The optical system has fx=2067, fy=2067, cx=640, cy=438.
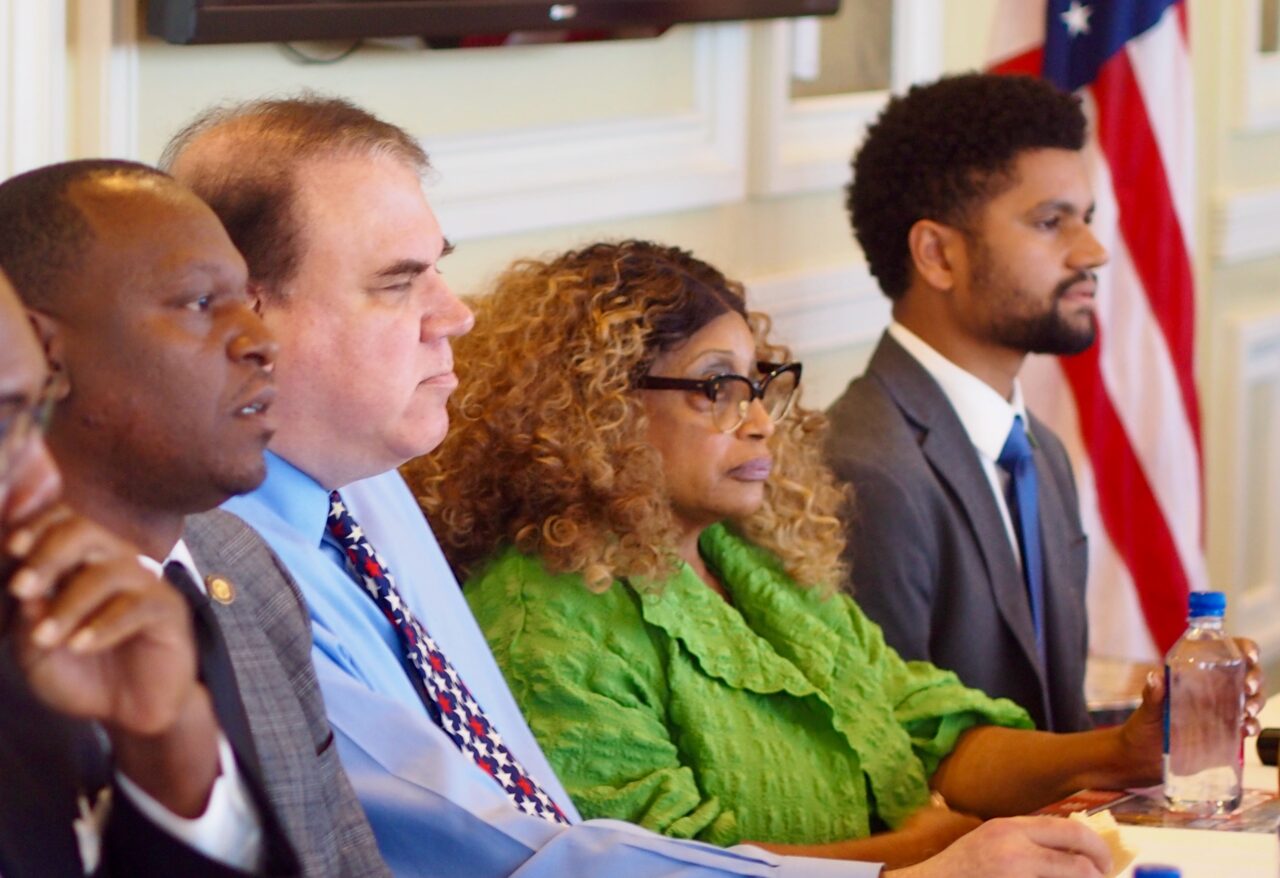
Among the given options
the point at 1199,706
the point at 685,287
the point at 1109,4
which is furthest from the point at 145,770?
the point at 1109,4

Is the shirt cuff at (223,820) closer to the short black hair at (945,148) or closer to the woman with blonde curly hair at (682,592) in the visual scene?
the woman with blonde curly hair at (682,592)

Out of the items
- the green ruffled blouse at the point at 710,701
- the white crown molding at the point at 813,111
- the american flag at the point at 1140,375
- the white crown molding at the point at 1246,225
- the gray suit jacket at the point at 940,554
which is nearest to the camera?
the green ruffled blouse at the point at 710,701

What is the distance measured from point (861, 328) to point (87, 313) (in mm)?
2635

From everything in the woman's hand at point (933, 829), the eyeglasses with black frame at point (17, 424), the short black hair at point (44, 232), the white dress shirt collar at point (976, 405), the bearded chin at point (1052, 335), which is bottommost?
the woman's hand at point (933, 829)

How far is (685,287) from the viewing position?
224 cm

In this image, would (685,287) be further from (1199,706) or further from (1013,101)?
(1013,101)

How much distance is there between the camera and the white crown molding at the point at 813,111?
3467 mm

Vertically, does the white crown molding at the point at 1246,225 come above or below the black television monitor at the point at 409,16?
below

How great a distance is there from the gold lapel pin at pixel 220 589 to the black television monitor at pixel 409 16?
1090mm

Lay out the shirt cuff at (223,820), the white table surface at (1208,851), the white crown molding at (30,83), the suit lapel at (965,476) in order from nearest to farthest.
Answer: the shirt cuff at (223,820) < the white table surface at (1208,851) < the white crown molding at (30,83) < the suit lapel at (965,476)

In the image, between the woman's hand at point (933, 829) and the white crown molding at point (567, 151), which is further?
the white crown molding at point (567, 151)

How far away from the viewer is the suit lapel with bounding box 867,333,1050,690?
2775 millimetres

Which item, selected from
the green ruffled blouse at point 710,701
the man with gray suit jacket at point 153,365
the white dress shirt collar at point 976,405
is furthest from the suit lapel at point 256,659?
the white dress shirt collar at point 976,405

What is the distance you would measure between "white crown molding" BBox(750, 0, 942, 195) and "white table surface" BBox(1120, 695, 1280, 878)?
5.57ft
